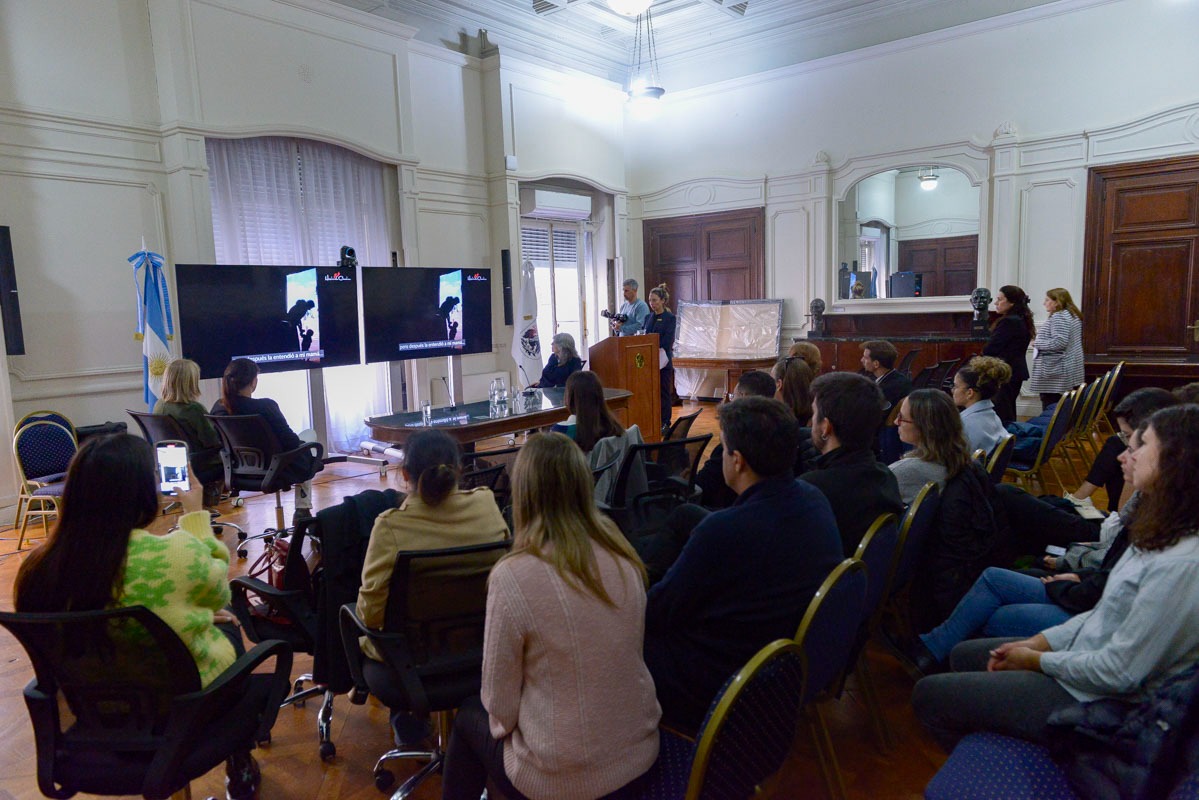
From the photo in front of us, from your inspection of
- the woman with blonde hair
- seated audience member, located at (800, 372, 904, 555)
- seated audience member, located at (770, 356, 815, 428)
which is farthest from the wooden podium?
seated audience member, located at (800, 372, 904, 555)

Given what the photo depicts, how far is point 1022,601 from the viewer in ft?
7.43

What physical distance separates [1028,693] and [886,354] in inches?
123

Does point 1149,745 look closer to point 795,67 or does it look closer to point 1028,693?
point 1028,693

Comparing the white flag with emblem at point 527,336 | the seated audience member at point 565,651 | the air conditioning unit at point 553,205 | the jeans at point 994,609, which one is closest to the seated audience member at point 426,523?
the seated audience member at point 565,651

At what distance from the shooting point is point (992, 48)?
25.6ft

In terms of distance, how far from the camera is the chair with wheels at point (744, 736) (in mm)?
1253

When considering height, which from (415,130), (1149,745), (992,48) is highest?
(992,48)

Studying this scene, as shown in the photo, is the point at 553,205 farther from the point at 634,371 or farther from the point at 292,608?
the point at 292,608

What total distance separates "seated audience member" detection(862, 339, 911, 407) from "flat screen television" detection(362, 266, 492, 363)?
165 inches

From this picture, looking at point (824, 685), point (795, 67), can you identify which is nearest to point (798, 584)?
point (824, 685)

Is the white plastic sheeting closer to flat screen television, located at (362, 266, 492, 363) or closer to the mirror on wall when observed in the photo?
the mirror on wall

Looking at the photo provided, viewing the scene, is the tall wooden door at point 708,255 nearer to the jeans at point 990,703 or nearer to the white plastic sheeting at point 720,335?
the white plastic sheeting at point 720,335

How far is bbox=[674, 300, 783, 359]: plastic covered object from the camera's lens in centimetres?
936

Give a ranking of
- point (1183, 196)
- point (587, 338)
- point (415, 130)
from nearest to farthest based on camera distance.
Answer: point (1183, 196) < point (415, 130) < point (587, 338)
